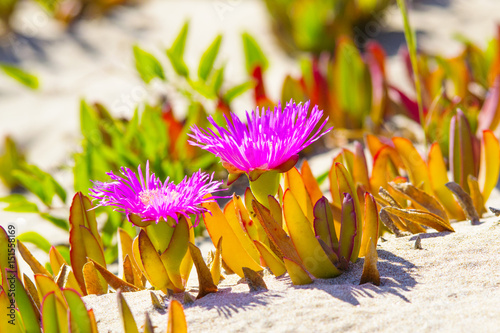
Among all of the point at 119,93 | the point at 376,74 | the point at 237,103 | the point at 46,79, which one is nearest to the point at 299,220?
the point at 376,74

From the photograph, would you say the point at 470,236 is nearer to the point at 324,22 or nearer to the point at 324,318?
the point at 324,318

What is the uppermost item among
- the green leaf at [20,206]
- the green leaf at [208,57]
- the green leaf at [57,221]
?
the green leaf at [208,57]

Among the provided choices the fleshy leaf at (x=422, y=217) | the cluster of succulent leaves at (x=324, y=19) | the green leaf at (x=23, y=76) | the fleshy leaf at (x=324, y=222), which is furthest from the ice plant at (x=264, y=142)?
the cluster of succulent leaves at (x=324, y=19)

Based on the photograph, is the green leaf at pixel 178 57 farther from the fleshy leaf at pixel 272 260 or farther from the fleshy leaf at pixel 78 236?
the fleshy leaf at pixel 272 260

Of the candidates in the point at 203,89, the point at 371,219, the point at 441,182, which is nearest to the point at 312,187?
the point at 371,219

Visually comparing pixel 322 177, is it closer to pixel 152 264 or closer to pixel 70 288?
pixel 152 264

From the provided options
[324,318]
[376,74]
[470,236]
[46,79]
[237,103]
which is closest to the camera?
[324,318]
